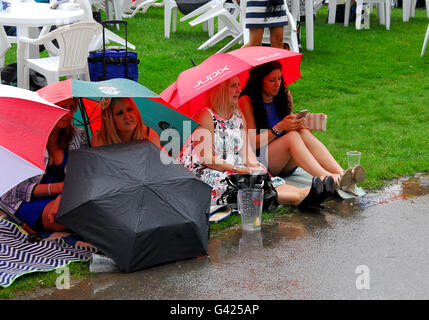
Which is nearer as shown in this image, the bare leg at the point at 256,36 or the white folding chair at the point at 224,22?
the bare leg at the point at 256,36

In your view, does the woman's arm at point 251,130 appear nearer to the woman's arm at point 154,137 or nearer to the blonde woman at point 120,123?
the woman's arm at point 154,137

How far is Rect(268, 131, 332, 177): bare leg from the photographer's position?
5340 millimetres

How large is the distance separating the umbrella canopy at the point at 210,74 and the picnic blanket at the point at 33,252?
1273 mm

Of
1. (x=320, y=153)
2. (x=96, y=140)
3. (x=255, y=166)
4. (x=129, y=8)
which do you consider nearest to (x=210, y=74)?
(x=255, y=166)

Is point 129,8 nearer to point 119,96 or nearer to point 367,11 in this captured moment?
point 367,11

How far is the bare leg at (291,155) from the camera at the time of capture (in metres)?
5.34

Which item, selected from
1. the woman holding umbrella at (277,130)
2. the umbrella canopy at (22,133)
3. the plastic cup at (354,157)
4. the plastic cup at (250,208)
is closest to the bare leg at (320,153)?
the woman holding umbrella at (277,130)

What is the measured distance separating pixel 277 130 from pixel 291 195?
663mm

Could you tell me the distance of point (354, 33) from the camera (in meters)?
12.6

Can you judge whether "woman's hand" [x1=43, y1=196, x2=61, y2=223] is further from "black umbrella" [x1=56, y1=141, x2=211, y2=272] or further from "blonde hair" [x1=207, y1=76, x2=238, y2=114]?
"blonde hair" [x1=207, y1=76, x2=238, y2=114]

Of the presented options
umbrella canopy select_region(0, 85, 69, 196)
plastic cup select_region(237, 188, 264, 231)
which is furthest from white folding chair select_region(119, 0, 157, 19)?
umbrella canopy select_region(0, 85, 69, 196)

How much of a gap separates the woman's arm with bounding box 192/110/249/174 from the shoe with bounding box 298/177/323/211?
505mm
